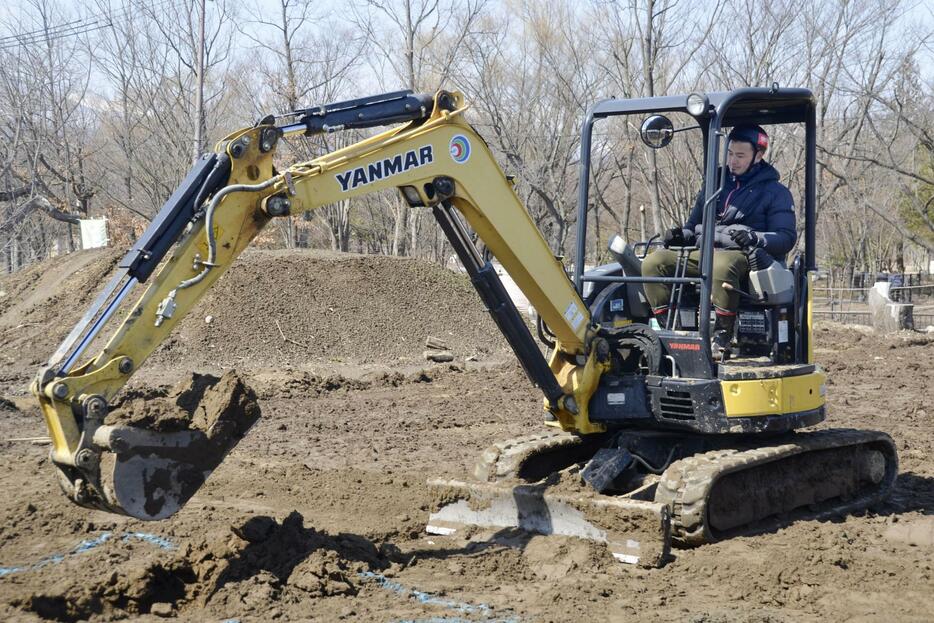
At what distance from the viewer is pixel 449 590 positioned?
5730 millimetres

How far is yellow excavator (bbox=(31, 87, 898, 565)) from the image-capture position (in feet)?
16.9

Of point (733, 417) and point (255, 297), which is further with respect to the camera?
point (255, 297)

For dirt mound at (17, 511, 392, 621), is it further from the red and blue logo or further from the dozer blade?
the red and blue logo

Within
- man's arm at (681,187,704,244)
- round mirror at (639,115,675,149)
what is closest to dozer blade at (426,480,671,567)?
man's arm at (681,187,704,244)

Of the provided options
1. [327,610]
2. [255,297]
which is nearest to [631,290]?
[327,610]

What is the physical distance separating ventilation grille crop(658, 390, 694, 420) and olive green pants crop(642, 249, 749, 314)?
2.20 feet

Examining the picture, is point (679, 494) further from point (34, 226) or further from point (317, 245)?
point (317, 245)

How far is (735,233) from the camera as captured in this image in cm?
666

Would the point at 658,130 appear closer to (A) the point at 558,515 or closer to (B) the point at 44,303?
(A) the point at 558,515

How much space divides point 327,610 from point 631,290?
3.40 m

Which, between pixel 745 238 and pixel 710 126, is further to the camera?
pixel 745 238

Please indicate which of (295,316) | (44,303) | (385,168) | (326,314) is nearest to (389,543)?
(385,168)

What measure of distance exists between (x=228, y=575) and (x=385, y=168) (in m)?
2.51

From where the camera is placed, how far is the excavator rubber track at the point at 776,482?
20.9 feet
